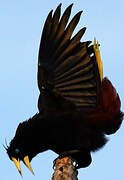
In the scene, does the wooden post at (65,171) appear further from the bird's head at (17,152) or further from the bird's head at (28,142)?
the bird's head at (17,152)

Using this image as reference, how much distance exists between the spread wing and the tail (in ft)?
0.54

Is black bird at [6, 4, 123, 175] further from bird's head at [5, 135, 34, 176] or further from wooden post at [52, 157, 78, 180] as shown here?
wooden post at [52, 157, 78, 180]

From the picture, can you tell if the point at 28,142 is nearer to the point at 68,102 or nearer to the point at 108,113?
the point at 68,102

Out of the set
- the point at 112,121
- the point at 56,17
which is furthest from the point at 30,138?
the point at 56,17

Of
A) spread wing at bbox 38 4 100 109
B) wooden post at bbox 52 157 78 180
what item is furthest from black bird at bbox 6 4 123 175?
wooden post at bbox 52 157 78 180

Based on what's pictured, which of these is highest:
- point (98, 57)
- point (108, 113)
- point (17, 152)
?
point (98, 57)

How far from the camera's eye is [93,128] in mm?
6047

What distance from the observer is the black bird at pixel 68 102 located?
19.6 ft

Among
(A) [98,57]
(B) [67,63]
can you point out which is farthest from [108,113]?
(B) [67,63]

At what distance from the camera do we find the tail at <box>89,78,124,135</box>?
6.04 metres

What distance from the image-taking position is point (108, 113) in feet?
19.9

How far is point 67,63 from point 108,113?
0.86 meters

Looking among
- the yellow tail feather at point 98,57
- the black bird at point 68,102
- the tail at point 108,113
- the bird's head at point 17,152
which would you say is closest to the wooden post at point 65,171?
the black bird at point 68,102

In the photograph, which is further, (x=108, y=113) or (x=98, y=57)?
(x=98, y=57)
